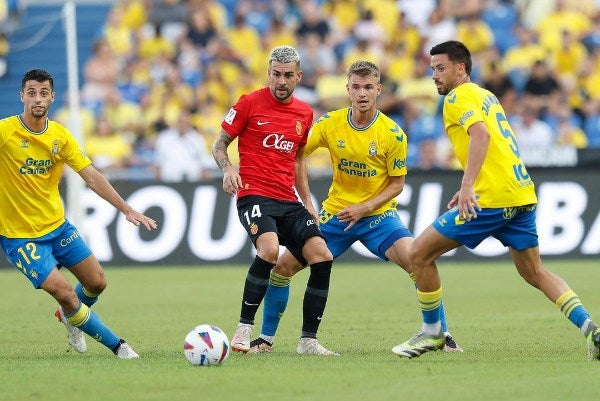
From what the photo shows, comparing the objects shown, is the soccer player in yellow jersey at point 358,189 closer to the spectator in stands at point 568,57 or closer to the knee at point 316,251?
the knee at point 316,251

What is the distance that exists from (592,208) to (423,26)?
25.3 feet

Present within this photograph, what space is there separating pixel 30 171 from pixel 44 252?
670 mm

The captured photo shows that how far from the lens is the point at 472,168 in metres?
9.07

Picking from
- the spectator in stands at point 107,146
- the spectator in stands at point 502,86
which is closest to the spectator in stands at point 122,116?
the spectator in stands at point 107,146

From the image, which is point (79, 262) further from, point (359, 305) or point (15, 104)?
point (15, 104)

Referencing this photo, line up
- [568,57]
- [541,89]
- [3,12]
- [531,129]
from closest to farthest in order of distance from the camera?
[531,129] → [541,89] → [568,57] → [3,12]

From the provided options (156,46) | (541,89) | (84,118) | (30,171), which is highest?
(156,46)

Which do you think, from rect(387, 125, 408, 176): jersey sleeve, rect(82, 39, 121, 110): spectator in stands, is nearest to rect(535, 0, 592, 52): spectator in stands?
rect(82, 39, 121, 110): spectator in stands

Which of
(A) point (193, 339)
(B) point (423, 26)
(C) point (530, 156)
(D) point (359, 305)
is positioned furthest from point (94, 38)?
(A) point (193, 339)

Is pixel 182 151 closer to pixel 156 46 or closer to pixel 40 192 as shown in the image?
pixel 156 46

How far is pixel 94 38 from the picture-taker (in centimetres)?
2784

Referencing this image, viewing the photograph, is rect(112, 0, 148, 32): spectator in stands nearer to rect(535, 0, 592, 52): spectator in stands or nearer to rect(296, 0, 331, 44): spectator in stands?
rect(296, 0, 331, 44): spectator in stands

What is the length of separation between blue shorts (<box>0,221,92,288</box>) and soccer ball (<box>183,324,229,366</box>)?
150cm

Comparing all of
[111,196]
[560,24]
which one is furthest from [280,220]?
[560,24]
